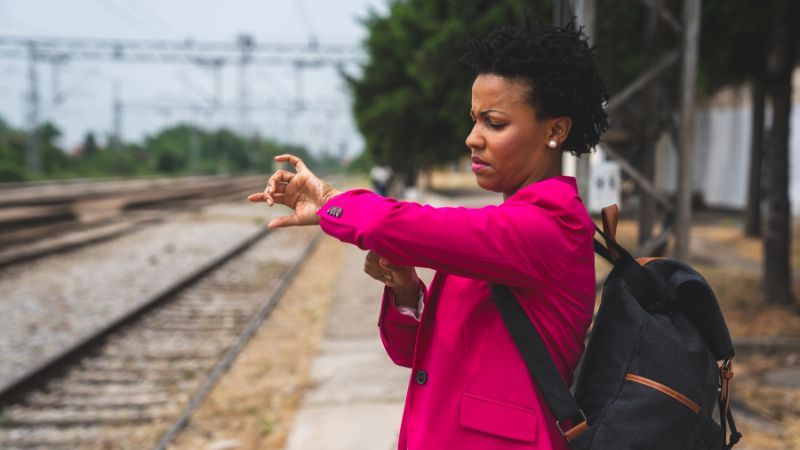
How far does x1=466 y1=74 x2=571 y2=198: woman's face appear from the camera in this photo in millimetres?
1415

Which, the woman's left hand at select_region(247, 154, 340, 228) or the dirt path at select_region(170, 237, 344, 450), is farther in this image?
the dirt path at select_region(170, 237, 344, 450)

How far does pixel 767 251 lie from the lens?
25.9 ft

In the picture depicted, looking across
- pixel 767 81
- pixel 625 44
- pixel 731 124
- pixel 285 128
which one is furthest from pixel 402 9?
pixel 285 128

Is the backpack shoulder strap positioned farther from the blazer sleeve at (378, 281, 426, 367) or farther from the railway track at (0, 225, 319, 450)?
the railway track at (0, 225, 319, 450)

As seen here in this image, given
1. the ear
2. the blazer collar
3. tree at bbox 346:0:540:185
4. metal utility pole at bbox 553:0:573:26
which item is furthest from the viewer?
tree at bbox 346:0:540:185

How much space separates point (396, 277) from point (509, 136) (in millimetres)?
387

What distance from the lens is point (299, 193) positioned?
1464 mm

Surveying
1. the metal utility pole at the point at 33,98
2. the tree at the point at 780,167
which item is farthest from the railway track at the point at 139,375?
the metal utility pole at the point at 33,98

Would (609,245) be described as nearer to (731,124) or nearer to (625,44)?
(625,44)

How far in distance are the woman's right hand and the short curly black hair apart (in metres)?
0.44

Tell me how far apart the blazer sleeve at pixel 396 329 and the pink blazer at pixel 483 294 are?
7 centimetres

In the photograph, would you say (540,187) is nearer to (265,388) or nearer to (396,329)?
(396,329)

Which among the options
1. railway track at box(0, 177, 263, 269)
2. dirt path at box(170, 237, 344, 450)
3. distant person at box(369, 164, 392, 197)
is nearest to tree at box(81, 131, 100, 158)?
railway track at box(0, 177, 263, 269)

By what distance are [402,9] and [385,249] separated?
20861mm
